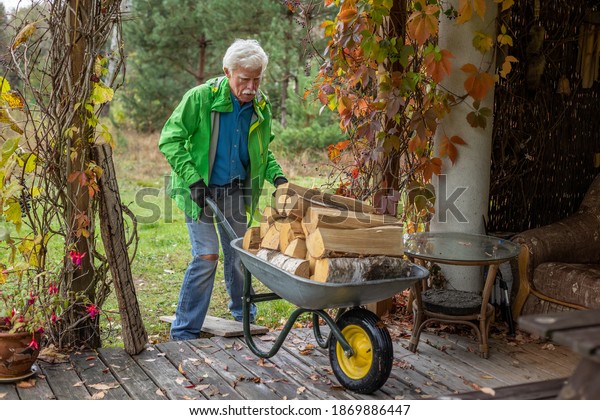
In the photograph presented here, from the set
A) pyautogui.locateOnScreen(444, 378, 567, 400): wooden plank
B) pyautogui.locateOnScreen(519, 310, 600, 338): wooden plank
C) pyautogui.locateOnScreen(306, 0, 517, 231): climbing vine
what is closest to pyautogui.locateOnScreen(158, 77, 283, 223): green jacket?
pyautogui.locateOnScreen(306, 0, 517, 231): climbing vine

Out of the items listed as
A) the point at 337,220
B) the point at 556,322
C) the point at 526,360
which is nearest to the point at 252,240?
the point at 337,220

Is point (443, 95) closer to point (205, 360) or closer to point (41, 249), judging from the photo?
point (205, 360)

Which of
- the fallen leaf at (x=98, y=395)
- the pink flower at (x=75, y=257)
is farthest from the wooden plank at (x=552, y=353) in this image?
the pink flower at (x=75, y=257)

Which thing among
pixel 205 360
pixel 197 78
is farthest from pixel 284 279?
pixel 197 78

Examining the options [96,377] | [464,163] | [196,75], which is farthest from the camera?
[196,75]

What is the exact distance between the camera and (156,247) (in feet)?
19.5

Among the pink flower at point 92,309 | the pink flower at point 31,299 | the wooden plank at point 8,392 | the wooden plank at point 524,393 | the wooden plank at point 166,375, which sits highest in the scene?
the wooden plank at point 524,393

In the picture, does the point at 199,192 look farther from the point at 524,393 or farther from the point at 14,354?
the point at 524,393

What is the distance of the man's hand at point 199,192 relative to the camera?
3.18m

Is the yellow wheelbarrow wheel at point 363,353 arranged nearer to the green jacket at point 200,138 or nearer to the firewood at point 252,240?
the firewood at point 252,240

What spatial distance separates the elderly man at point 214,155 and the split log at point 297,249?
2.03 feet

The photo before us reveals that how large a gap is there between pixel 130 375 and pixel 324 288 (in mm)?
1005

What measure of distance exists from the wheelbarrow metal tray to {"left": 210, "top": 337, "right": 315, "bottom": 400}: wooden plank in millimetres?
369

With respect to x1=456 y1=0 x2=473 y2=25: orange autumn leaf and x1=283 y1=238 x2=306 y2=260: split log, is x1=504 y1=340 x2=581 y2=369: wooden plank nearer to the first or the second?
x1=283 y1=238 x2=306 y2=260: split log
